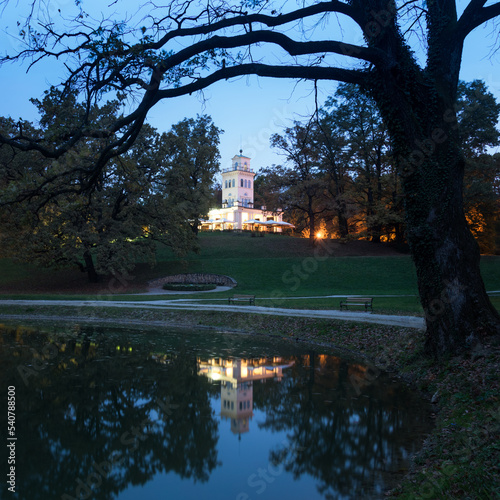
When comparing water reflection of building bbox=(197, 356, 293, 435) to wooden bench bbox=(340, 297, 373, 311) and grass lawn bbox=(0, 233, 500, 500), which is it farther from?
wooden bench bbox=(340, 297, 373, 311)

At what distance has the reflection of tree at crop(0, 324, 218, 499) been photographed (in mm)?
5312

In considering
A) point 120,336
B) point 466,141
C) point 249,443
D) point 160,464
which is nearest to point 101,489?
point 160,464

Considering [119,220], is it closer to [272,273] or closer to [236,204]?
[272,273]

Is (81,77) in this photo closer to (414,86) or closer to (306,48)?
(306,48)

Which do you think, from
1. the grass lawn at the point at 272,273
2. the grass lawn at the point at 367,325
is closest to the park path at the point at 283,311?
the grass lawn at the point at 367,325

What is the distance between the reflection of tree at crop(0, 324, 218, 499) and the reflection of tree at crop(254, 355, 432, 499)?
3.61 ft

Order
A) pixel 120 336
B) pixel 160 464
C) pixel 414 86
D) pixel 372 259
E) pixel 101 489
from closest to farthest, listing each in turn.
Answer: pixel 101 489 < pixel 160 464 < pixel 414 86 < pixel 120 336 < pixel 372 259

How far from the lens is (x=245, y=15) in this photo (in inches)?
335

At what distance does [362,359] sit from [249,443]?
6.47 metres

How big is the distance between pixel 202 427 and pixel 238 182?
72134 millimetres

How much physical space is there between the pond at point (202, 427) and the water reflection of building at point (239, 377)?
1.5 inches

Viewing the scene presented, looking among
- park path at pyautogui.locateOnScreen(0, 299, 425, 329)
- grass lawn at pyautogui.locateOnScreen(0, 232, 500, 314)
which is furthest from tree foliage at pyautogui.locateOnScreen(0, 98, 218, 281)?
park path at pyautogui.locateOnScreen(0, 299, 425, 329)

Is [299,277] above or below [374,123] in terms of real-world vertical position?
below

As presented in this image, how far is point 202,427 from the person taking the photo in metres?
6.87
